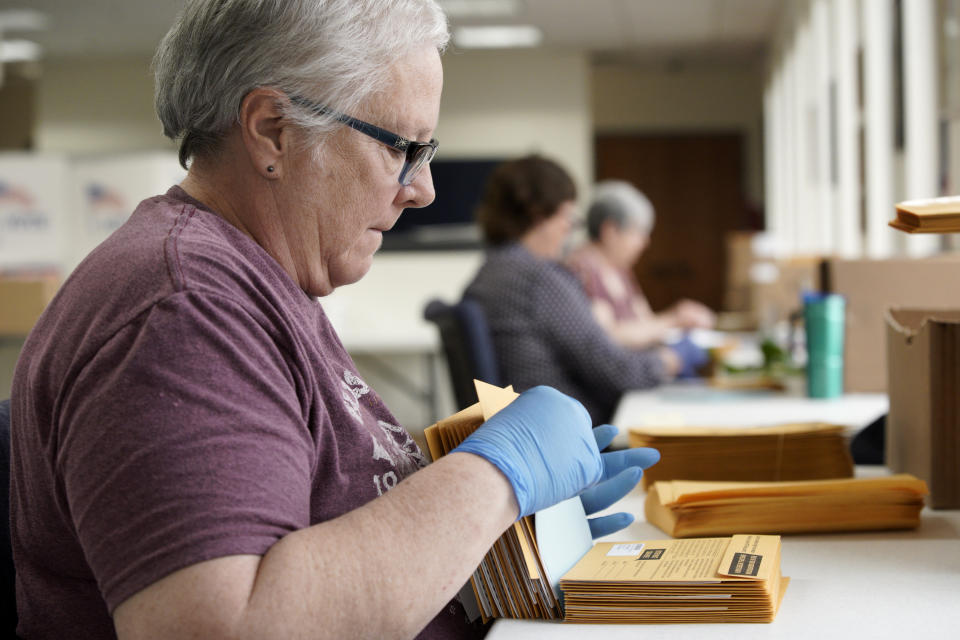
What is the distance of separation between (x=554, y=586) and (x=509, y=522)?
107 millimetres

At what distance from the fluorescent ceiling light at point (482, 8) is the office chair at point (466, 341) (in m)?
4.24

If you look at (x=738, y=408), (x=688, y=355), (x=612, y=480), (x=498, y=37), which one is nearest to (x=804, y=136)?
(x=498, y=37)

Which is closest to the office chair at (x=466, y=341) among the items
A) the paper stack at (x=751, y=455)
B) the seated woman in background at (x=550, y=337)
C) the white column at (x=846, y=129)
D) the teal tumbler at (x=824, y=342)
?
the seated woman in background at (x=550, y=337)

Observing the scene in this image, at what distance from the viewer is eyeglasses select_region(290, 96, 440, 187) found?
0.87 metres

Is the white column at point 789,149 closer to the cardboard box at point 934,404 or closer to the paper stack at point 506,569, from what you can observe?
the cardboard box at point 934,404

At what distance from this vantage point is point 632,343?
13.5ft

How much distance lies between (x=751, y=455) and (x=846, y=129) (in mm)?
3859

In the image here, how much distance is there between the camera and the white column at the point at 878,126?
3.95 metres

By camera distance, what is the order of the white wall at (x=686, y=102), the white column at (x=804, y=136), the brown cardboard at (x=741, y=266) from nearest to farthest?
the white column at (x=804, y=136) < the brown cardboard at (x=741, y=266) < the white wall at (x=686, y=102)

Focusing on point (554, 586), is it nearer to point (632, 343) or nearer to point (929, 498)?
point (929, 498)

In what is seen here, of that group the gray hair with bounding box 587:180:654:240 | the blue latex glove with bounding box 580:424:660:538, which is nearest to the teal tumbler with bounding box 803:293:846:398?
the blue latex glove with bounding box 580:424:660:538

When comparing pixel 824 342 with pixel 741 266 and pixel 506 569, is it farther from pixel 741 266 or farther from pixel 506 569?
pixel 741 266

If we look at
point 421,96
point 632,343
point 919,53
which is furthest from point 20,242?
point 421,96

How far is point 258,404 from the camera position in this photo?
2.36 feet
